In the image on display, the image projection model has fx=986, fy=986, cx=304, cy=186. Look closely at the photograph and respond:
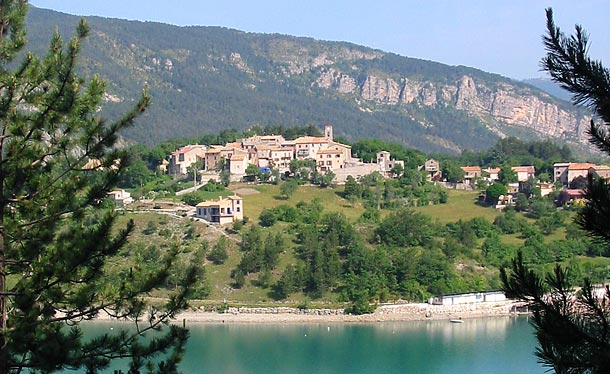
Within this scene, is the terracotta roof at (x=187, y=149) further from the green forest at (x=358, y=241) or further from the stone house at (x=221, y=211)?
the stone house at (x=221, y=211)

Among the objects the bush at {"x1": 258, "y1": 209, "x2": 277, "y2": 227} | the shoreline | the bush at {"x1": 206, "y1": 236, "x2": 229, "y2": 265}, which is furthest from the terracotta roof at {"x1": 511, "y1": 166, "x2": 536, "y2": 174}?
the bush at {"x1": 206, "y1": 236, "x2": 229, "y2": 265}

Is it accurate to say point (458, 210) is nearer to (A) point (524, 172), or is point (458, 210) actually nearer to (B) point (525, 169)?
(A) point (524, 172)

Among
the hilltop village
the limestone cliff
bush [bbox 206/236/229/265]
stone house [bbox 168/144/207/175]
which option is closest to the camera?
bush [bbox 206/236/229/265]

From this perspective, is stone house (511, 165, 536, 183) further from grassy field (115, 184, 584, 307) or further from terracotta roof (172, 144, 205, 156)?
terracotta roof (172, 144, 205, 156)

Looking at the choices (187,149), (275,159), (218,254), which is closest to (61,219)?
(218,254)

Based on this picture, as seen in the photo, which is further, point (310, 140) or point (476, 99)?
point (476, 99)

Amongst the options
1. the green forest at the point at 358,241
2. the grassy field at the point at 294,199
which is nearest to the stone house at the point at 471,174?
the green forest at the point at 358,241

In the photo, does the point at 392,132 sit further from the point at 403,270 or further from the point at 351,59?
the point at 403,270
